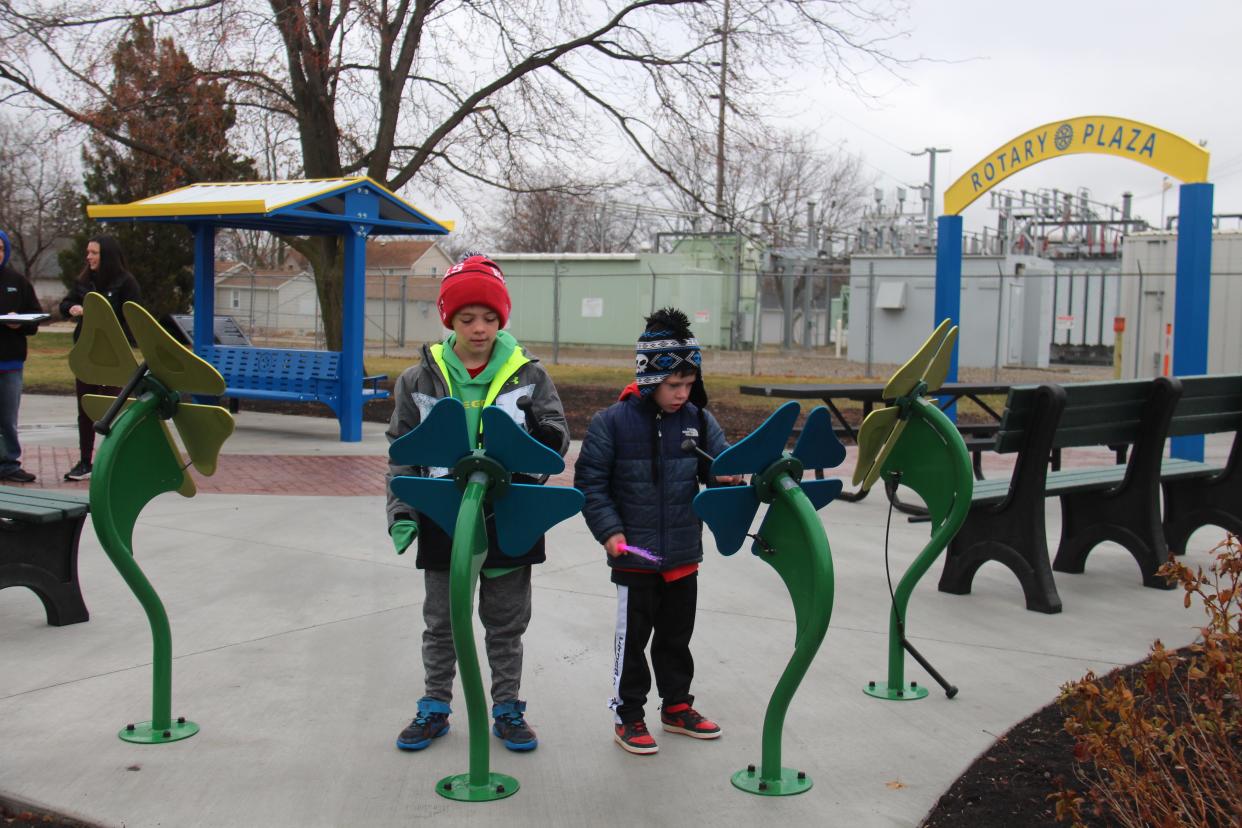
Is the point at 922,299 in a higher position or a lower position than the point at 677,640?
higher

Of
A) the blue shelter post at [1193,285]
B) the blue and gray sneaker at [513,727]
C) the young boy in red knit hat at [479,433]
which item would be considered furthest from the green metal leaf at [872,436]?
the blue shelter post at [1193,285]

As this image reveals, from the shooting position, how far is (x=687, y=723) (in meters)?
3.73

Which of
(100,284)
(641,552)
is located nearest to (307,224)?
(100,284)

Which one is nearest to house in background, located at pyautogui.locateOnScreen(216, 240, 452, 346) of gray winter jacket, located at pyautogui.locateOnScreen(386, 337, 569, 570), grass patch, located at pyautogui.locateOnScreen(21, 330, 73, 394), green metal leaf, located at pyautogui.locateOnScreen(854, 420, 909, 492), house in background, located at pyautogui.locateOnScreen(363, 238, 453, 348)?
house in background, located at pyautogui.locateOnScreen(363, 238, 453, 348)

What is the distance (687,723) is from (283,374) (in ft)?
27.8

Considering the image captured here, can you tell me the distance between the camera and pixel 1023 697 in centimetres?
414

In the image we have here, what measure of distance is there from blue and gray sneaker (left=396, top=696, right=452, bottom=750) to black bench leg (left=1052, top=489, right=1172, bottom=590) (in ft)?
12.3

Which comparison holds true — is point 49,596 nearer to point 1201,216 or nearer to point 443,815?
point 443,815

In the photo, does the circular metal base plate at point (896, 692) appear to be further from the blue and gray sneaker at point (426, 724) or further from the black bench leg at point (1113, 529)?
the black bench leg at point (1113, 529)

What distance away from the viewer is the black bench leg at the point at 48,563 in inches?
182

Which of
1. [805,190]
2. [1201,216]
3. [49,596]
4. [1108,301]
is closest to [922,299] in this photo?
[1108,301]

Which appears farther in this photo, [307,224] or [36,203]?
[36,203]

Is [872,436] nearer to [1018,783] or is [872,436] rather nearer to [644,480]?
[644,480]

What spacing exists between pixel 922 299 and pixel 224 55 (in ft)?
55.6
